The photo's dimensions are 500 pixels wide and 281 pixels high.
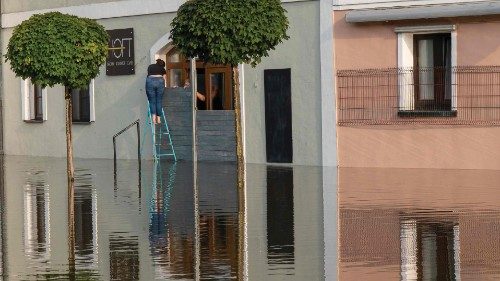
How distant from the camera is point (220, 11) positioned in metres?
22.9

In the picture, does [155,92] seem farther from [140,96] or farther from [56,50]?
[56,50]

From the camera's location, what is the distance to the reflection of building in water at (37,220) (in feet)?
46.5

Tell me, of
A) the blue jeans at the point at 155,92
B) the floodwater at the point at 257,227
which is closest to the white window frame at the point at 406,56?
the floodwater at the point at 257,227

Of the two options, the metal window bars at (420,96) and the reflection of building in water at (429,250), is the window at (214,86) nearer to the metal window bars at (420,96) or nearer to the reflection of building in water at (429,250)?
the metal window bars at (420,96)

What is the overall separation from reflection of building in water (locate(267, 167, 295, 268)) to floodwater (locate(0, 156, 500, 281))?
1 cm

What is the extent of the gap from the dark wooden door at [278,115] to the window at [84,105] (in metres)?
6.14

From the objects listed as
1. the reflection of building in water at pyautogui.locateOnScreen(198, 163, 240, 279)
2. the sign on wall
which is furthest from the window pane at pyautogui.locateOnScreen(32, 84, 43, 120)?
the reflection of building in water at pyautogui.locateOnScreen(198, 163, 240, 279)

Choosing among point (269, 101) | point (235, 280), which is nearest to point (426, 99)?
point (269, 101)

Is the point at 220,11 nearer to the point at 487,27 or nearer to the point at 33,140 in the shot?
the point at 487,27

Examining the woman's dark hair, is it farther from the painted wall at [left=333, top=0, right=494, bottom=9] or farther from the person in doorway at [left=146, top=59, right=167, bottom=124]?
the painted wall at [left=333, top=0, right=494, bottom=9]

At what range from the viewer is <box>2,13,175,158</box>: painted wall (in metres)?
32.8

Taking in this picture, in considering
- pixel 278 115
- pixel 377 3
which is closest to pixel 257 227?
pixel 377 3

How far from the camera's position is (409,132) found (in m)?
27.2

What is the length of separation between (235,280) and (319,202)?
784 centimetres
